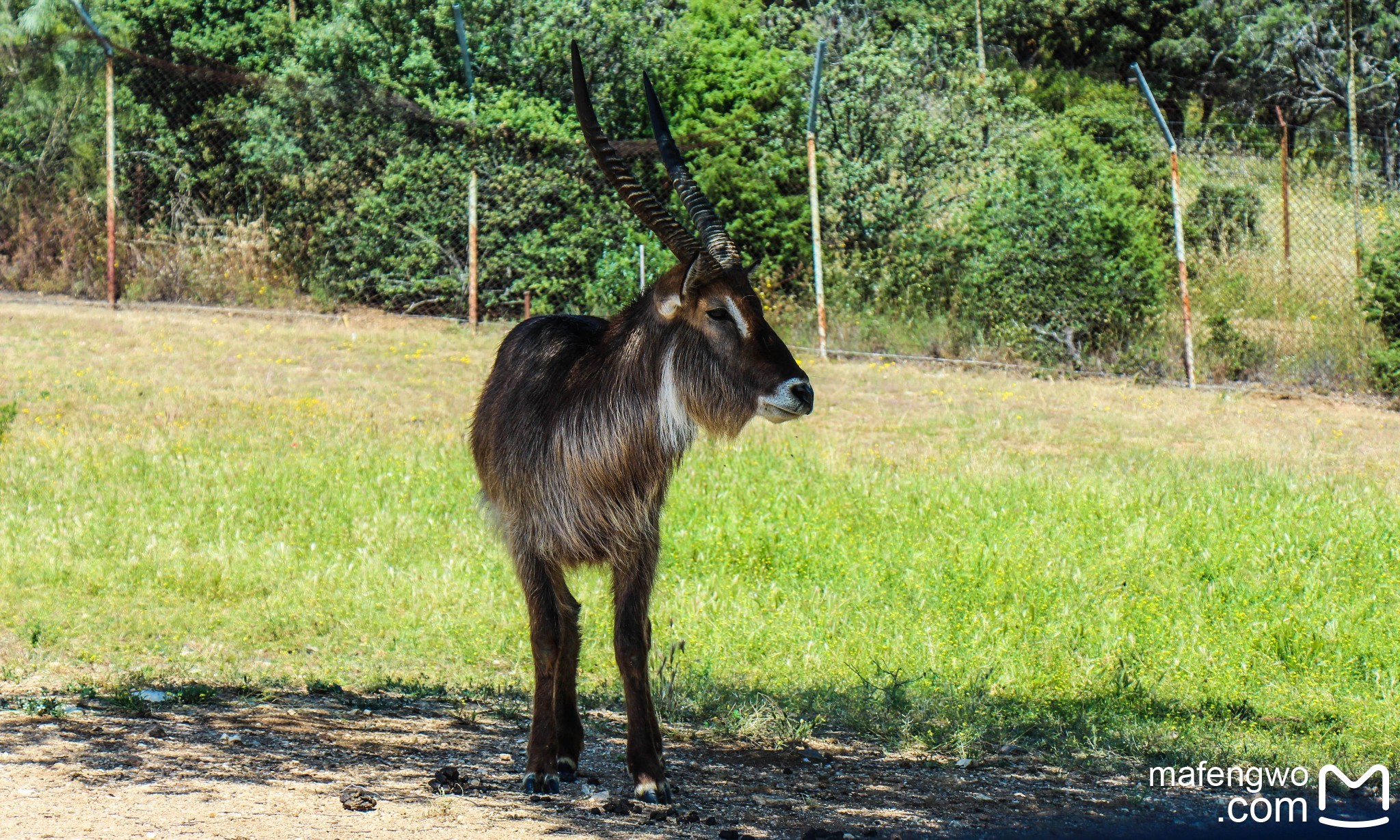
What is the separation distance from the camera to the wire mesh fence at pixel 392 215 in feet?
52.4

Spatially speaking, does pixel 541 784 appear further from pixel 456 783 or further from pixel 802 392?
pixel 802 392

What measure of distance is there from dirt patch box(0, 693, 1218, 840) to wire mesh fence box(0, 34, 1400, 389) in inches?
397

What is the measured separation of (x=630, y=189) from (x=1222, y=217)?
13.4m

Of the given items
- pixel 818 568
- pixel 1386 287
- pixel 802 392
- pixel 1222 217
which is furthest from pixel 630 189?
pixel 1222 217

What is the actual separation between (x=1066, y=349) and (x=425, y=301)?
713 cm

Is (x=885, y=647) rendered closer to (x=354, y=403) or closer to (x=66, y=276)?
(x=354, y=403)

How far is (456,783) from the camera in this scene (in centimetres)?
522

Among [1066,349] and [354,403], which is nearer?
[354,403]

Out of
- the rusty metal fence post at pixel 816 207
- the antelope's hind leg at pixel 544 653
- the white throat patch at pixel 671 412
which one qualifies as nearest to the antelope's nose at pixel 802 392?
the white throat patch at pixel 671 412

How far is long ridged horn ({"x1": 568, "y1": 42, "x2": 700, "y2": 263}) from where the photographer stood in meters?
5.24

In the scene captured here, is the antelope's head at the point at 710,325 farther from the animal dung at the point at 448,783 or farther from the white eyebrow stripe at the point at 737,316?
the animal dung at the point at 448,783

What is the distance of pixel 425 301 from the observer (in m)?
16.4

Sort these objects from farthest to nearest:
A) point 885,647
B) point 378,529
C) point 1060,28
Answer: point 1060,28, point 378,529, point 885,647

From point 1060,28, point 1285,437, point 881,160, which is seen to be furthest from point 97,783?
point 1060,28
